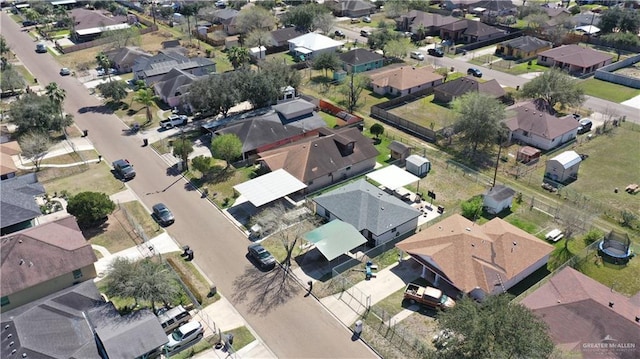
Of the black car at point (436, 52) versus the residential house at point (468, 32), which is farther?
the residential house at point (468, 32)

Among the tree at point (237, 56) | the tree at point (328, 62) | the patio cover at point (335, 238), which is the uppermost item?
the tree at point (237, 56)

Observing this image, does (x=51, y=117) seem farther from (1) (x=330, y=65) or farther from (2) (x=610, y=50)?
(2) (x=610, y=50)

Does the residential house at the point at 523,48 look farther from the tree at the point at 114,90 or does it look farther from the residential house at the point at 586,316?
the tree at the point at 114,90

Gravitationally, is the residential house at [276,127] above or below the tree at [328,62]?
below

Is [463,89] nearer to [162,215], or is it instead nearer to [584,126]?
[584,126]

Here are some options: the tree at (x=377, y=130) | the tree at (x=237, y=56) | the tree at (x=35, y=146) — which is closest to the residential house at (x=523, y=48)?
the tree at (x=377, y=130)

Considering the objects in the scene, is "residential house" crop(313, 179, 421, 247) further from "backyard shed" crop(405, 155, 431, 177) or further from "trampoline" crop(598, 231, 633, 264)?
"trampoline" crop(598, 231, 633, 264)

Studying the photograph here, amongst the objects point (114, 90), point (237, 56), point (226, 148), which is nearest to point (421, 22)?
point (237, 56)

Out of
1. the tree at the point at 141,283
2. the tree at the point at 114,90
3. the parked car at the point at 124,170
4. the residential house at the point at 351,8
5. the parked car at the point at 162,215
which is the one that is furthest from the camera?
the residential house at the point at 351,8
